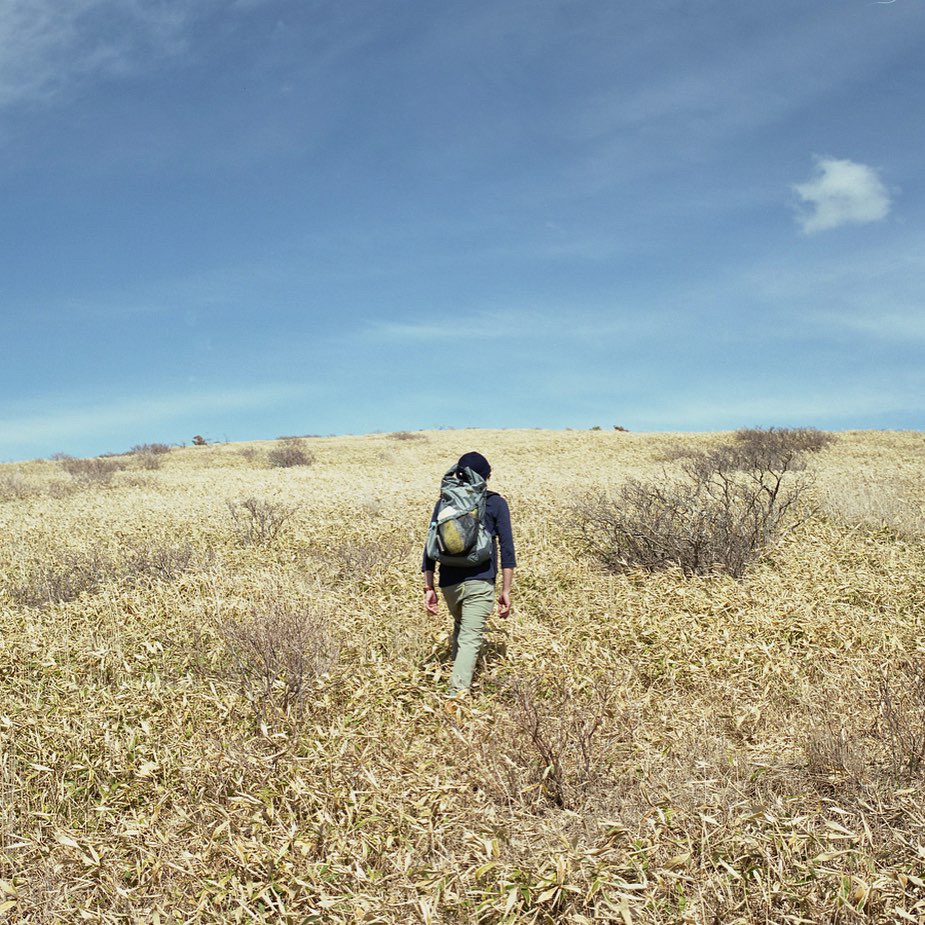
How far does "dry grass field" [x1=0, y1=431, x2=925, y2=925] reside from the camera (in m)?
3.73

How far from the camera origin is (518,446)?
35.0 metres

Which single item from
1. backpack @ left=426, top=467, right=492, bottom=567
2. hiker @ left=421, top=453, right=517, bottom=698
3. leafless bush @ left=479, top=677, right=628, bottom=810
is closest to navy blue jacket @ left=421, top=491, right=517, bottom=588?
hiker @ left=421, top=453, right=517, bottom=698

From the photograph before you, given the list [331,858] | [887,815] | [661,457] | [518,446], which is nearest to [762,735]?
[887,815]

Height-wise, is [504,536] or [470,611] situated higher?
[504,536]

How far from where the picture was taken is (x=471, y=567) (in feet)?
21.4

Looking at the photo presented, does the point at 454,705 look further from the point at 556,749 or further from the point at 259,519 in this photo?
the point at 259,519

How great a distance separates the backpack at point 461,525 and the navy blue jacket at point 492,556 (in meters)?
0.14

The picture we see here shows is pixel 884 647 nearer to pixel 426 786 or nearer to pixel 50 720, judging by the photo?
pixel 426 786

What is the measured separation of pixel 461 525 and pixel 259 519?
24.7 feet

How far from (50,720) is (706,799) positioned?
5.14m

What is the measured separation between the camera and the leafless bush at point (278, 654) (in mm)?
5906

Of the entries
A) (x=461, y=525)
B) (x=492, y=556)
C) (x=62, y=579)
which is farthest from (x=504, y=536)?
(x=62, y=579)

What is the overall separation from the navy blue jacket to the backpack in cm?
14

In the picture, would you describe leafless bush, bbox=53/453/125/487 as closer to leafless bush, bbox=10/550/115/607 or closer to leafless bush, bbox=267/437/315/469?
leafless bush, bbox=267/437/315/469
